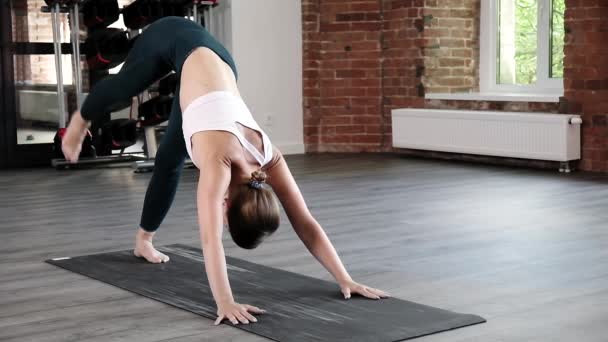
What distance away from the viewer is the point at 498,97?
7.57 m

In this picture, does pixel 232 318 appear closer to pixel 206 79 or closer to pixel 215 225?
pixel 215 225

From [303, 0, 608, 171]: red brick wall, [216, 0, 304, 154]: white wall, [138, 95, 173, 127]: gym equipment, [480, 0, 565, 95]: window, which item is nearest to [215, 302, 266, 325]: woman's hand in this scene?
[138, 95, 173, 127]: gym equipment

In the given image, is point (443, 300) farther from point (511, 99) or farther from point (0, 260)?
point (511, 99)

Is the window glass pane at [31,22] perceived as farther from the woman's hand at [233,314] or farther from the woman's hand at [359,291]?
the woman's hand at [233,314]

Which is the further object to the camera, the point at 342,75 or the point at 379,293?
the point at 342,75

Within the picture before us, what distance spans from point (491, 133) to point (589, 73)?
91 centimetres

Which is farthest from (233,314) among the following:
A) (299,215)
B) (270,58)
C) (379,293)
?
(270,58)

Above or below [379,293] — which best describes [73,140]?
above

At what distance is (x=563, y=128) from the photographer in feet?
22.6

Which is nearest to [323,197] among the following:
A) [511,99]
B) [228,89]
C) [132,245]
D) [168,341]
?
[132,245]

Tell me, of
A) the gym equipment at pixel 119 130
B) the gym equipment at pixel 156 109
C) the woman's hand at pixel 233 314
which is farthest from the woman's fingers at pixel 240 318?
the gym equipment at pixel 119 130

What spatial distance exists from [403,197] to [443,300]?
2641 mm

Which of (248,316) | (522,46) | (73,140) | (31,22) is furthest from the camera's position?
(522,46)

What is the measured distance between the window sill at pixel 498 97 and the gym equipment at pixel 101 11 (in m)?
2.77
